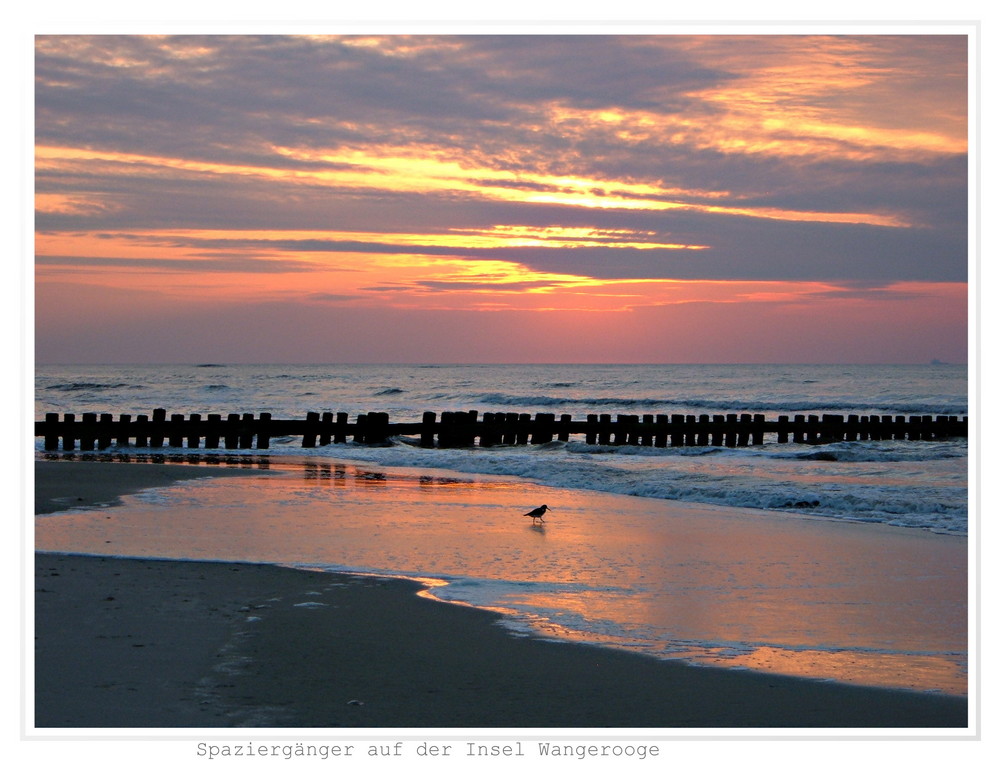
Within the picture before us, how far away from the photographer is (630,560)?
8.62 m

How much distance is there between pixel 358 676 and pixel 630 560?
12.9 ft

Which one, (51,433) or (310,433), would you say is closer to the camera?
(51,433)

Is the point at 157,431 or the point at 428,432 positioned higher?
the point at 157,431

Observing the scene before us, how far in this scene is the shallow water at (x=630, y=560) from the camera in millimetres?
6047

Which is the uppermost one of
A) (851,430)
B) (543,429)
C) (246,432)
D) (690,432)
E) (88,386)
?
(88,386)

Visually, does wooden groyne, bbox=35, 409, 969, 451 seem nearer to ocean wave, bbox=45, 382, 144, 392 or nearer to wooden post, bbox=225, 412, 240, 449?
wooden post, bbox=225, 412, 240, 449

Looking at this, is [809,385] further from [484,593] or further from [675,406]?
[484,593]

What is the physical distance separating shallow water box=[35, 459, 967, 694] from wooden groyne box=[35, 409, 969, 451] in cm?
828

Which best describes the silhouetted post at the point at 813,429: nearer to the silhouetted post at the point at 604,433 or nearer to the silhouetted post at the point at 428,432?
the silhouetted post at the point at 604,433

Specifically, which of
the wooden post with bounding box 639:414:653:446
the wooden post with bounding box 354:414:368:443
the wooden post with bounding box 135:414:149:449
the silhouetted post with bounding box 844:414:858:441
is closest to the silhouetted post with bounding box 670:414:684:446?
the wooden post with bounding box 639:414:653:446

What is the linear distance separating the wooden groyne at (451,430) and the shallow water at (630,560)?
8277mm

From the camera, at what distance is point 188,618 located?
6.10m

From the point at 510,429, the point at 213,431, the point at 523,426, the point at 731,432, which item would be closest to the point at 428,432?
the point at 510,429

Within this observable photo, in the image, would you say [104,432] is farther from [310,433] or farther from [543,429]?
[543,429]
